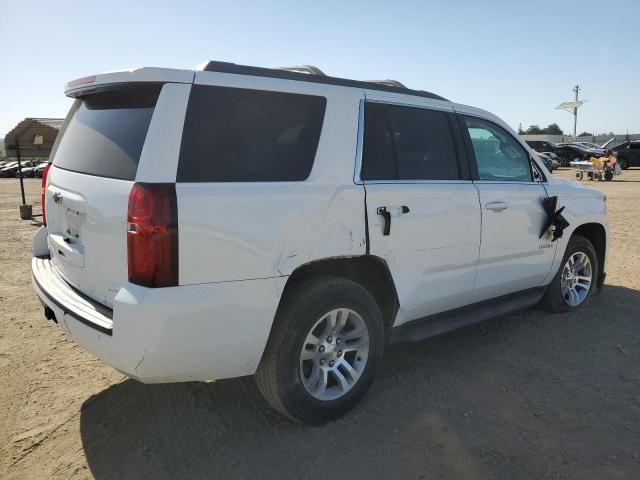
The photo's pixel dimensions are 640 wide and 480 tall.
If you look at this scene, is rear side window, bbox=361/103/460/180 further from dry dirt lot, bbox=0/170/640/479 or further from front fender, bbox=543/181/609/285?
dry dirt lot, bbox=0/170/640/479

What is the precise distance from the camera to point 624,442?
2.81 m

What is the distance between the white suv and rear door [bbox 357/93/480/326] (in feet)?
0.04

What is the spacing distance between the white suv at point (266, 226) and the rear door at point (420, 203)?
13 mm

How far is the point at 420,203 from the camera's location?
3.23 m

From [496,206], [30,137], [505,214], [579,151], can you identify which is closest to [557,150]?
[579,151]

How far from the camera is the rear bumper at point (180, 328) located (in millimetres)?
2270

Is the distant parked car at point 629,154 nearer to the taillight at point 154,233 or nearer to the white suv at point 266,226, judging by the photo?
the white suv at point 266,226

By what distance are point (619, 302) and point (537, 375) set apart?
2.27 meters

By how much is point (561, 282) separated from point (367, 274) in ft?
8.32

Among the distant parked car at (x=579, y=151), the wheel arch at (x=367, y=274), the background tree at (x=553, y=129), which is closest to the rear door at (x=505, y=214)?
the wheel arch at (x=367, y=274)

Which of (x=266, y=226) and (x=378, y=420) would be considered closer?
(x=266, y=226)

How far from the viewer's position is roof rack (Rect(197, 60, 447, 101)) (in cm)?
257

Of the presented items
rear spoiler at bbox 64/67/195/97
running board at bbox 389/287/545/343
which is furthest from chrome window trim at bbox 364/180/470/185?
rear spoiler at bbox 64/67/195/97

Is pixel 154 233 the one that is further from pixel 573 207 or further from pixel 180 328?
pixel 573 207
